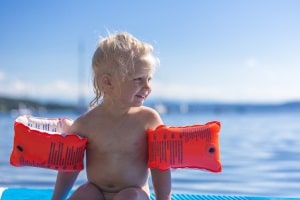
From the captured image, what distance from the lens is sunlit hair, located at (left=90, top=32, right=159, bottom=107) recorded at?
1956 millimetres

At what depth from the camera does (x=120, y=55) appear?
1955 mm

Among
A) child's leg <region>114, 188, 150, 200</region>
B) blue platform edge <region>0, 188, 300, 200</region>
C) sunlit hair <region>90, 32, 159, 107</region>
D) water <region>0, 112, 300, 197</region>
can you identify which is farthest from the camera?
water <region>0, 112, 300, 197</region>

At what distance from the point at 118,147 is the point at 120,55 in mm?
373

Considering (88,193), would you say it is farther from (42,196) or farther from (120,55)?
(42,196)

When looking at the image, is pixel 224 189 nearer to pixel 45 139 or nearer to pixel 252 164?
pixel 252 164

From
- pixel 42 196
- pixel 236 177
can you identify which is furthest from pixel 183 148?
pixel 236 177

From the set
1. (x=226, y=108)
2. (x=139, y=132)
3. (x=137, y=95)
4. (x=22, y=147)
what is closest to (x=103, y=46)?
(x=137, y=95)

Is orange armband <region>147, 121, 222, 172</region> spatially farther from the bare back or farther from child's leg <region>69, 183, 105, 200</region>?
child's leg <region>69, 183, 105, 200</region>

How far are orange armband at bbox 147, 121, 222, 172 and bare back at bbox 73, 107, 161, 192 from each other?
0.05 metres

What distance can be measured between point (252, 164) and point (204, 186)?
152 cm

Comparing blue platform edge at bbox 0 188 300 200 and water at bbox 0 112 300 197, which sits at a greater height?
water at bbox 0 112 300 197

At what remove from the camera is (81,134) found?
6.81 ft

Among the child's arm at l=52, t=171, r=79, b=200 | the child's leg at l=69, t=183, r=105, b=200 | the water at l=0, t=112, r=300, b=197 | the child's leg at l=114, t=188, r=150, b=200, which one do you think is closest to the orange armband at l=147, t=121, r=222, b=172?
the child's leg at l=114, t=188, r=150, b=200

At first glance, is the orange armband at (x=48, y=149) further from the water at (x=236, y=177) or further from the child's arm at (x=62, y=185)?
the water at (x=236, y=177)
